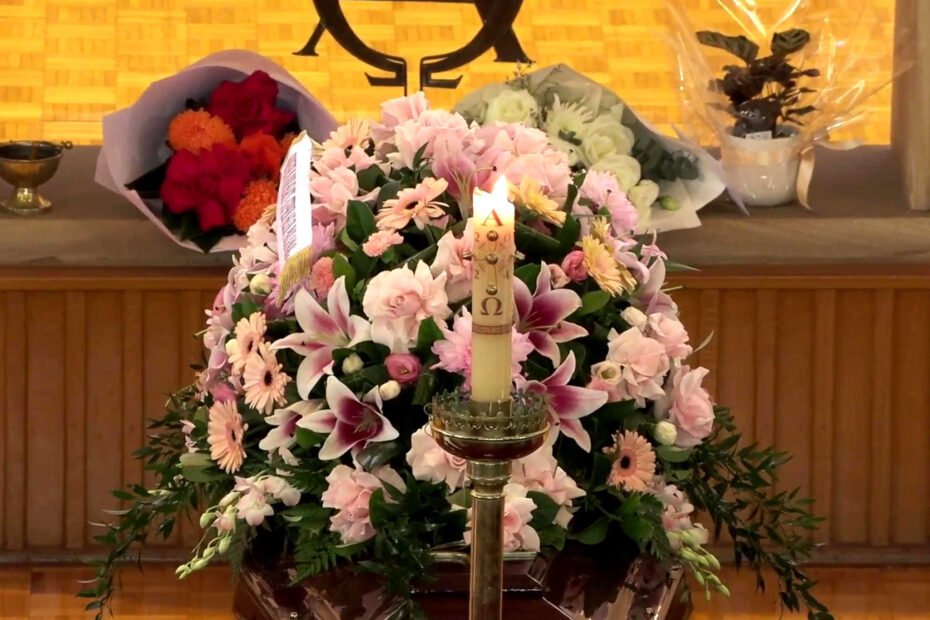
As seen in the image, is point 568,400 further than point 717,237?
No

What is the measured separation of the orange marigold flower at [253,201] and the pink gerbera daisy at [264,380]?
104cm

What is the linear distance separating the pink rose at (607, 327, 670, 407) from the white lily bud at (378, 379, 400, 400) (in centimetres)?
18

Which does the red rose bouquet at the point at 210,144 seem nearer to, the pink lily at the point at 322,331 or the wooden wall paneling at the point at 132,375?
the wooden wall paneling at the point at 132,375

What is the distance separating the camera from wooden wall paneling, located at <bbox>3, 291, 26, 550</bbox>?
9.03 feet

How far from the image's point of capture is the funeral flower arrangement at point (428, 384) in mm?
1502

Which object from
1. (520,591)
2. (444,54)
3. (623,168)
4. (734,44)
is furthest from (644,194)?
(520,591)

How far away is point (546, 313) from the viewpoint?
60.2 inches

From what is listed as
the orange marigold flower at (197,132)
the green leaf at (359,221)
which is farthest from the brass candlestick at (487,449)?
the orange marigold flower at (197,132)

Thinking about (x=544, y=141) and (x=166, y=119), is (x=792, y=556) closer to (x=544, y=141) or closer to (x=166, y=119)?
(x=544, y=141)

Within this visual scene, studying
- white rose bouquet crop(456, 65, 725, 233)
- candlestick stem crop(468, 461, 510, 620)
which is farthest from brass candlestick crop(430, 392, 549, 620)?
white rose bouquet crop(456, 65, 725, 233)

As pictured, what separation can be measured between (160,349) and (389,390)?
1330mm

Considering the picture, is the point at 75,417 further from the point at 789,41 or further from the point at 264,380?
the point at 264,380

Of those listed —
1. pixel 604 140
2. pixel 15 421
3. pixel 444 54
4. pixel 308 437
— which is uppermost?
pixel 444 54

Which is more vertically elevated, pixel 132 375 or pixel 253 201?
pixel 253 201
